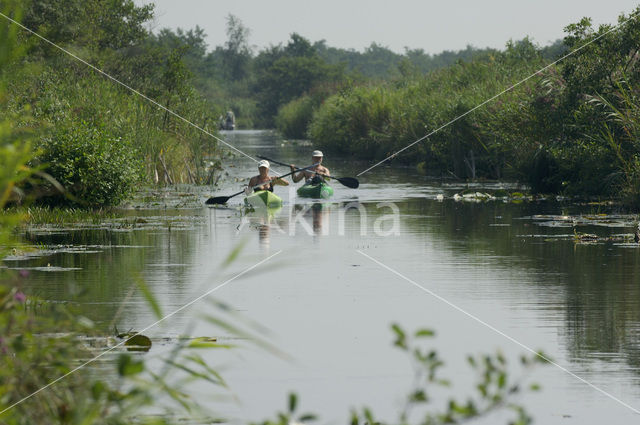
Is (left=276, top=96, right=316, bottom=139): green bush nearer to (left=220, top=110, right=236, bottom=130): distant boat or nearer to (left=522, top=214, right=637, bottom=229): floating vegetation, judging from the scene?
(left=220, top=110, right=236, bottom=130): distant boat

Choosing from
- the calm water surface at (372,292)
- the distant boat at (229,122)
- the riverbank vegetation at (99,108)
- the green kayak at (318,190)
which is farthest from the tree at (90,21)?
the distant boat at (229,122)

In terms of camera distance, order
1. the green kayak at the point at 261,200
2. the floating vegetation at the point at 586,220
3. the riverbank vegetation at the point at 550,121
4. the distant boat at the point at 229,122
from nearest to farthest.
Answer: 1. the floating vegetation at the point at 586,220
2. the riverbank vegetation at the point at 550,121
3. the green kayak at the point at 261,200
4. the distant boat at the point at 229,122

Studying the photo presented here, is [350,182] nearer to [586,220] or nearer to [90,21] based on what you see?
[586,220]

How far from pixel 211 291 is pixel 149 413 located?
20.4ft

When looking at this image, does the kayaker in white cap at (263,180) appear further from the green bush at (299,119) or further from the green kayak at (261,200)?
the green bush at (299,119)

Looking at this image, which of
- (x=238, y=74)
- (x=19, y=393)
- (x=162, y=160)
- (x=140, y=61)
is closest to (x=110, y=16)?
(x=140, y=61)

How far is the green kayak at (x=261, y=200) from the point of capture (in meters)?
26.5

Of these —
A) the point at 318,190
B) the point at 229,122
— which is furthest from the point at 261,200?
the point at 229,122

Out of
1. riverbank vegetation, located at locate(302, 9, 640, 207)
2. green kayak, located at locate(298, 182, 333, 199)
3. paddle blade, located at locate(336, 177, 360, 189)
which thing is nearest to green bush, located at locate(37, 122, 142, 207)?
green kayak, located at locate(298, 182, 333, 199)

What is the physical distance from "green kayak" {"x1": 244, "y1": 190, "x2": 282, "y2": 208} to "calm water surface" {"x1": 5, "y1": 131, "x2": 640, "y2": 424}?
1.86 metres

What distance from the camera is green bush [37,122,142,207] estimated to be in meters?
22.3

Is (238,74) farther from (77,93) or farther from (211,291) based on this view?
(211,291)

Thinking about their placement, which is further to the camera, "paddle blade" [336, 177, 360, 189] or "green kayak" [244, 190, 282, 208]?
"paddle blade" [336, 177, 360, 189]

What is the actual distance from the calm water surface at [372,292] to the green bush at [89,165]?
2.87ft
